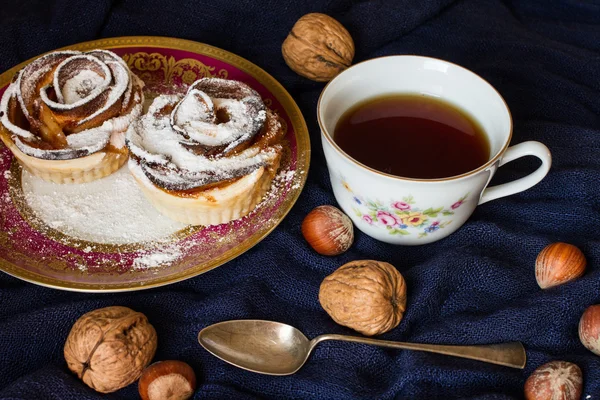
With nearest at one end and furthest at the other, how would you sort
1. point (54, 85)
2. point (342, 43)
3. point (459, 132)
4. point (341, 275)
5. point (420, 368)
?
point (420, 368) → point (341, 275) → point (459, 132) → point (54, 85) → point (342, 43)

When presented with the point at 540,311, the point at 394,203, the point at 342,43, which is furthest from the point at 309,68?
the point at 540,311

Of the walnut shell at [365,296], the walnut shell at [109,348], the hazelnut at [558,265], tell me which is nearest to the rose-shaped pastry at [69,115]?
the walnut shell at [109,348]

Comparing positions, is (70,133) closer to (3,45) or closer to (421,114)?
(3,45)

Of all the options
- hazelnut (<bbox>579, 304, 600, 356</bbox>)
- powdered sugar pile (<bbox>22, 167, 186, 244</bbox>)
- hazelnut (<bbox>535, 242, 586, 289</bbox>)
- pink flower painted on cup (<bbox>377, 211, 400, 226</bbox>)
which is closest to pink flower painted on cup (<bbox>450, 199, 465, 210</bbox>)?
pink flower painted on cup (<bbox>377, 211, 400, 226</bbox>)

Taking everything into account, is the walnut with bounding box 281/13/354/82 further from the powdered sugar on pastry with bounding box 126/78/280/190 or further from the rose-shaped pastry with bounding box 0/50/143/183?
the rose-shaped pastry with bounding box 0/50/143/183

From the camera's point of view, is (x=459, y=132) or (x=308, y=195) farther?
(x=308, y=195)
